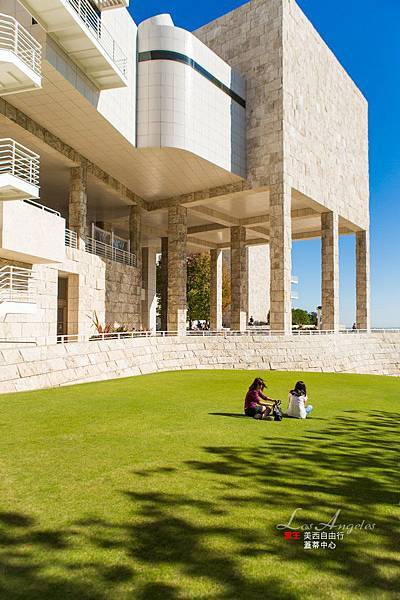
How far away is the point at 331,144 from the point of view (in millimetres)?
38875

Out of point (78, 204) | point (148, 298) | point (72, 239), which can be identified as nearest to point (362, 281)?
point (148, 298)

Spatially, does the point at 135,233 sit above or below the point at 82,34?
below

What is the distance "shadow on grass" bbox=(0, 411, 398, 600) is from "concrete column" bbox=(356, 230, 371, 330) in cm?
4073

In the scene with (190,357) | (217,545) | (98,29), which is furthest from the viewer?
(190,357)

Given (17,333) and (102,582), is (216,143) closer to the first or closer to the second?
(17,333)

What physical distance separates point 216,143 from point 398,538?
1120 inches

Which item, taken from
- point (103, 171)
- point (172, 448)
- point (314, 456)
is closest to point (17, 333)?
point (103, 171)

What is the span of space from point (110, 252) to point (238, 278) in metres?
Result: 14.5

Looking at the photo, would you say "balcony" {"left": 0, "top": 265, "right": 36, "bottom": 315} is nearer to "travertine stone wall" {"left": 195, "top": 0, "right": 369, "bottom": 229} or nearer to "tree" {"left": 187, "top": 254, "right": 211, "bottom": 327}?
"travertine stone wall" {"left": 195, "top": 0, "right": 369, "bottom": 229}

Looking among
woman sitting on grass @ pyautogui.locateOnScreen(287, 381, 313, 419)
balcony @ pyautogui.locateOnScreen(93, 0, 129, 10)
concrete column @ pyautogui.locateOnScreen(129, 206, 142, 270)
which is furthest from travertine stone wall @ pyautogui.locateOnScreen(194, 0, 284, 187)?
woman sitting on grass @ pyautogui.locateOnScreen(287, 381, 313, 419)

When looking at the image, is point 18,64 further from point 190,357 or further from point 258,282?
point 258,282

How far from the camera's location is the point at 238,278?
4353 centimetres

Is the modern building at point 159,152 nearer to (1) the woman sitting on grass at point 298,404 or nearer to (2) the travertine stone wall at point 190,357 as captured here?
(2) the travertine stone wall at point 190,357

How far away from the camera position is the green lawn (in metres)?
3.51
